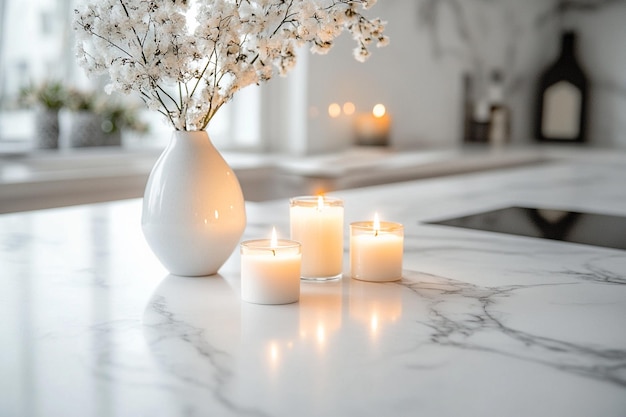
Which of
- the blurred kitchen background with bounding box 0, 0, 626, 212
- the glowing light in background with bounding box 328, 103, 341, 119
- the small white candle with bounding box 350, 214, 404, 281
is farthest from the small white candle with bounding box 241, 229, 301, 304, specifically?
the glowing light in background with bounding box 328, 103, 341, 119

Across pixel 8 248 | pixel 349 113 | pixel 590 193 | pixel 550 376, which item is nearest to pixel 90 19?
pixel 8 248

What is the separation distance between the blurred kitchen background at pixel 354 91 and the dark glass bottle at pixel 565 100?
0.05 meters

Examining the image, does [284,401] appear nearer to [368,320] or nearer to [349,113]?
[368,320]

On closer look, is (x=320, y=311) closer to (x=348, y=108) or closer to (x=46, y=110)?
(x=46, y=110)

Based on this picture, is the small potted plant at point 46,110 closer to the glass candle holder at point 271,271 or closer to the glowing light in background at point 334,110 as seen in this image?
the glowing light in background at point 334,110

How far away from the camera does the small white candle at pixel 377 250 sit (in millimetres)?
827

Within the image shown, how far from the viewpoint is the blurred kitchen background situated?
2.30 m

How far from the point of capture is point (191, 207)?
0.83m

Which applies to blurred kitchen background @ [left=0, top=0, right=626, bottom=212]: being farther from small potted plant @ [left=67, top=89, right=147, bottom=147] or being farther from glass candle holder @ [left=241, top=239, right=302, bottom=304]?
glass candle holder @ [left=241, top=239, right=302, bottom=304]

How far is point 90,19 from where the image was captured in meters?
0.76

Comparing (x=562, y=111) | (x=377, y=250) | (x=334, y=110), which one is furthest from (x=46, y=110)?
(x=562, y=111)

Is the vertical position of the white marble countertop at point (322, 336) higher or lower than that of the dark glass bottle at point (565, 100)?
lower

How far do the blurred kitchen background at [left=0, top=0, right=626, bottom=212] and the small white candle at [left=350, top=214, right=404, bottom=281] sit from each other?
42.6 inches

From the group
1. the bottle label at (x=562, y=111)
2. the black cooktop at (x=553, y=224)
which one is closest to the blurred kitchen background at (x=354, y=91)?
the bottle label at (x=562, y=111)
